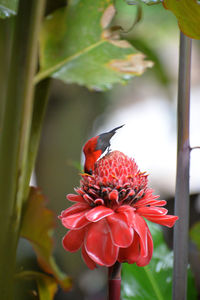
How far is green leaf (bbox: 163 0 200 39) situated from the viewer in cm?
19

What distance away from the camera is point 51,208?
319 millimetres

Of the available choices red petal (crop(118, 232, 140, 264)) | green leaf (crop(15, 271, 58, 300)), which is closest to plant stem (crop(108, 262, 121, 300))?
red petal (crop(118, 232, 140, 264))

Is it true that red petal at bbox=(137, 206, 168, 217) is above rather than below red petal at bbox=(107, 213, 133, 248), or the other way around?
above

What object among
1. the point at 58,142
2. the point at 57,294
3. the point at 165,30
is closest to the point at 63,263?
the point at 57,294

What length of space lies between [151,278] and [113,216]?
0.13 metres

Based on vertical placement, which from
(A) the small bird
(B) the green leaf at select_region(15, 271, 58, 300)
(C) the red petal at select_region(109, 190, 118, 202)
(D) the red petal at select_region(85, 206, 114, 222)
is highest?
(A) the small bird

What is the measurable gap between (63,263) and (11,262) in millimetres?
79

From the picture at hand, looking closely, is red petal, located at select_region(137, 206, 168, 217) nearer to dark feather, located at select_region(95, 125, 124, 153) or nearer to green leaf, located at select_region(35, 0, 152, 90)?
dark feather, located at select_region(95, 125, 124, 153)

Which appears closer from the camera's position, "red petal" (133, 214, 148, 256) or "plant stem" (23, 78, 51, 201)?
"red petal" (133, 214, 148, 256)

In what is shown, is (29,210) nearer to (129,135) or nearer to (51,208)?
(51,208)

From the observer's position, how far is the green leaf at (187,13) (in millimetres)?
195

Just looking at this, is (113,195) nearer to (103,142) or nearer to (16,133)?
(103,142)

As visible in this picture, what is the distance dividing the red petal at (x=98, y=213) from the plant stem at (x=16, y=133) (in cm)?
14

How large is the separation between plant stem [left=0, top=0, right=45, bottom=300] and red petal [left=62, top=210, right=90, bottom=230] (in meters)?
0.13
